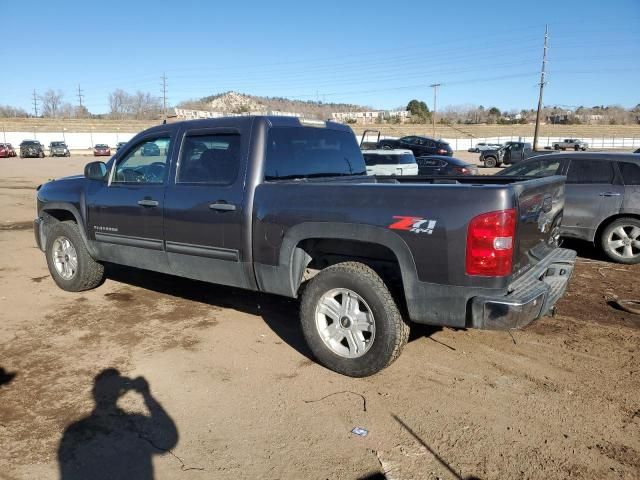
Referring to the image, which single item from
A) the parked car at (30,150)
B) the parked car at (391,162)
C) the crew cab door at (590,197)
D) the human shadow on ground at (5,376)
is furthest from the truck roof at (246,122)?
the parked car at (30,150)

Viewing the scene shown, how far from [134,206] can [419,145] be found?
24.7 meters

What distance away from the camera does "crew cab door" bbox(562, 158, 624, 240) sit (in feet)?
24.3

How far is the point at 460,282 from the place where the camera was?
10.8 ft

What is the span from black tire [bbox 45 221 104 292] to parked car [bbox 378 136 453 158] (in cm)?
2022

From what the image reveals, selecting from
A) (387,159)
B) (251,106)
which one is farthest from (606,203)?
(251,106)

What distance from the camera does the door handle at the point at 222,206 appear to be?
4188 millimetres

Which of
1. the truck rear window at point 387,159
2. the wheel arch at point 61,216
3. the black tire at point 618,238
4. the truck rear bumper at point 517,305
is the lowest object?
the black tire at point 618,238

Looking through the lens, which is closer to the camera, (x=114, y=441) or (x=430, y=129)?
(x=114, y=441)

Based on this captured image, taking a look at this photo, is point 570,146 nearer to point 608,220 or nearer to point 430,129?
point 430,129

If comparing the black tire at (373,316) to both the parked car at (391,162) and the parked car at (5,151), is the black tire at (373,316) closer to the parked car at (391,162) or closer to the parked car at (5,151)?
the parked car at (391,162)

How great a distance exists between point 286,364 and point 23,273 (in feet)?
15.6

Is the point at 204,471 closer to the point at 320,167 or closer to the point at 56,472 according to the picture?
the point at 56,472

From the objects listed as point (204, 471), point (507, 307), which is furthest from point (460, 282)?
point (204, 471)

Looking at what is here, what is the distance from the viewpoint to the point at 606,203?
7.41 m
